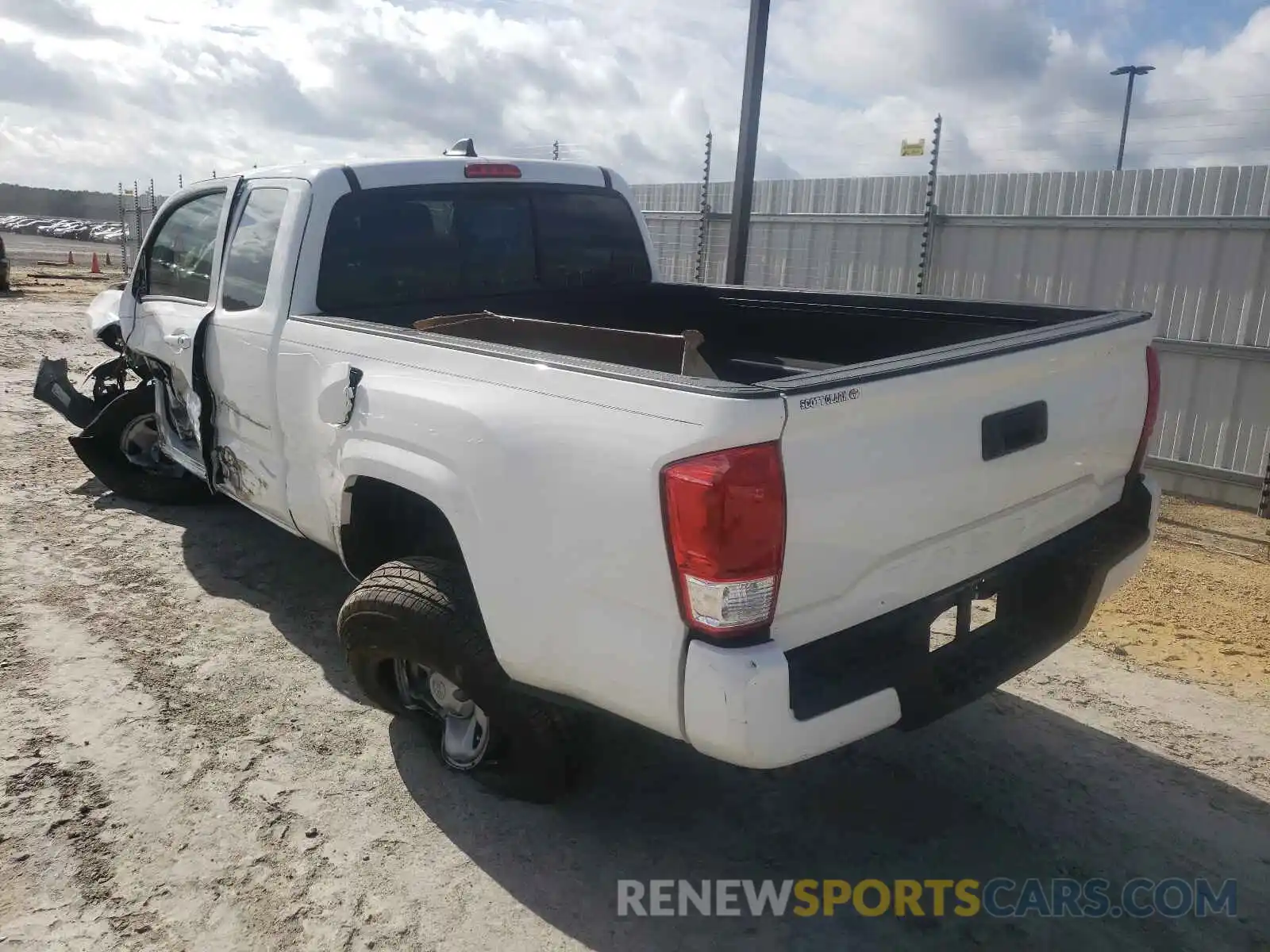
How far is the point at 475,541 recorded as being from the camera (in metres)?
2.74

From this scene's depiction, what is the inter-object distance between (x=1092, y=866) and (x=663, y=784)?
1.33 meters

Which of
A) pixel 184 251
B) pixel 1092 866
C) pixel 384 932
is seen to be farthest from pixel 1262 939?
pixel 184 251

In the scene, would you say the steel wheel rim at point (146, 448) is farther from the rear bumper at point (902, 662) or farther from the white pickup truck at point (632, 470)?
the rear bumper at point (902, 662)

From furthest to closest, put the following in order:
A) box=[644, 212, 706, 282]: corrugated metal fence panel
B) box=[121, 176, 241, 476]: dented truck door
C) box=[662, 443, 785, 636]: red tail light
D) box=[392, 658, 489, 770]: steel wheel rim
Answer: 1. box=[644, 212, 706, 282]: corrugated metal fence panel
2. box=[121, 176, 241, 476]: dented truck door
3. box=[392, 658, 489, 770]: steel wheel rim
4. box=[662, 443, 785, 636]: red tail light

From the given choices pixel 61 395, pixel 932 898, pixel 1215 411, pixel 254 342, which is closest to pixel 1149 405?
pixel 932 898

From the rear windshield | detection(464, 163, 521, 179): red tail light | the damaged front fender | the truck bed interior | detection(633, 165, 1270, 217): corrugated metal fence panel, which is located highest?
detection(633, 165, 1270, 217): corrugated metal fence panel

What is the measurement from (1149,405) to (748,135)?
6277mm

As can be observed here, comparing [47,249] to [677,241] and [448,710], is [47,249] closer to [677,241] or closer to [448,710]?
[677,241]

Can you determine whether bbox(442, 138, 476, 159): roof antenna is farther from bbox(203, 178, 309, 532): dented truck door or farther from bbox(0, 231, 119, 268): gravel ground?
bbox(0, 231, 119, 268): gravel ground

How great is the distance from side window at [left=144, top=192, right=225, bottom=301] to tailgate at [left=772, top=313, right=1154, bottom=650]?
338 cm

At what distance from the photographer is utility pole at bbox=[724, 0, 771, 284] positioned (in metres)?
8.62

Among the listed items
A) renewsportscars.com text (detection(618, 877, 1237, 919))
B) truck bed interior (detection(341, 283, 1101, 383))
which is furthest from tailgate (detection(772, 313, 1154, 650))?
renewsportscars.com text (detection(618, 877, 1237, 919))

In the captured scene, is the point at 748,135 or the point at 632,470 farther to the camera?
the point at 748,135

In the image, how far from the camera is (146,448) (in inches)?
250
